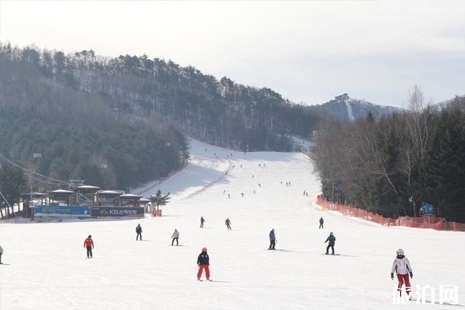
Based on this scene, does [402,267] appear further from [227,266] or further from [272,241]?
[272,241]

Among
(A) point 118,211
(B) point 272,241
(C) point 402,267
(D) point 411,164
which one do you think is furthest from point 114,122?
(C) point 402,267

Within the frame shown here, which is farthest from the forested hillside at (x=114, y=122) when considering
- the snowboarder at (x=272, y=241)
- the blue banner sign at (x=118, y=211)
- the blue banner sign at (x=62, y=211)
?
the snowboarder at (x=272, y=241)

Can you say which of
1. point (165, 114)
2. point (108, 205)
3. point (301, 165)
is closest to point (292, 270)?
point (108, 205)

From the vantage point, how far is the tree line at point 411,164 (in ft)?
171

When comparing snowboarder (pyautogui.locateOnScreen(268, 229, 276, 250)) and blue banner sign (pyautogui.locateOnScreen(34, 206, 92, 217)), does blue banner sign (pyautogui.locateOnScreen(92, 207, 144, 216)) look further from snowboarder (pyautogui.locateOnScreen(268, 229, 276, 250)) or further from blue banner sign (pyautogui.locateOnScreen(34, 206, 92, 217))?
snowboarder (pyautogui.locateOnScreen(268, 229, 276, 250))

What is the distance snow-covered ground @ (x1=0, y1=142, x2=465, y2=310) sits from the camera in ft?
59.4

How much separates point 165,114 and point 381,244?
148694 mm

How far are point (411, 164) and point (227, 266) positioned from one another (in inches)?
1229

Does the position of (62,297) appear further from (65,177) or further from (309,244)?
(65,177)

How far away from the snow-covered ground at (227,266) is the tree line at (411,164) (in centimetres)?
304

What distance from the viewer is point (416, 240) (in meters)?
38.8

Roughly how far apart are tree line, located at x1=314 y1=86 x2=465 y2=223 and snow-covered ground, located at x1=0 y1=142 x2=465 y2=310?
120 inches

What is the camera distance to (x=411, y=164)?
180ft

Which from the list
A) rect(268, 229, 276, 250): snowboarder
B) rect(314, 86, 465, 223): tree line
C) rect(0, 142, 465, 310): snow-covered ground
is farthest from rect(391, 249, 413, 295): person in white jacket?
rect(314, 86, 465, 223): tree line
